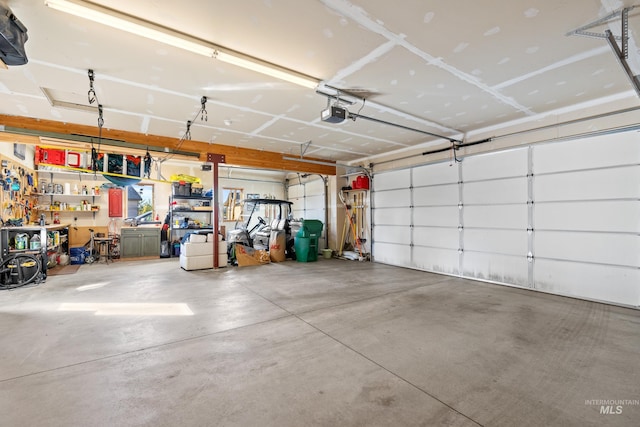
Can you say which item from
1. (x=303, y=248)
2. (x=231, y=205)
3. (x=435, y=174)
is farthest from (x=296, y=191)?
(x=435, y=174)

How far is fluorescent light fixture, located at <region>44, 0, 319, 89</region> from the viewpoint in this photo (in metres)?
2.22

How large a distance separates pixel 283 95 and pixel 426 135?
345 cm

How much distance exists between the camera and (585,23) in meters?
2.53

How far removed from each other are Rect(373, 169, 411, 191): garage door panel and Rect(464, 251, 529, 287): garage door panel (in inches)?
90.5

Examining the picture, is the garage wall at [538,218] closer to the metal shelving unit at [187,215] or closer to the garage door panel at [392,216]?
the garage door panel at [392,216]

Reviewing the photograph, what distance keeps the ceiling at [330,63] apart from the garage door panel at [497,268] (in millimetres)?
2544

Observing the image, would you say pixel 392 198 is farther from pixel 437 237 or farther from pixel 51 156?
pixel 51 156

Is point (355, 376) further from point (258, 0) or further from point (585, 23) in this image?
point (585, 23)

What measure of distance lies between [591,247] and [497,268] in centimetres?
145

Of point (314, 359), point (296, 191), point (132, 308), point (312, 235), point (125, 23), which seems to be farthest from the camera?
point (296, 191)

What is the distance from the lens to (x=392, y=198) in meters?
7.60

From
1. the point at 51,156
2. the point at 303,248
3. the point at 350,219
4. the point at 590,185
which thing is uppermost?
the point at 51,156

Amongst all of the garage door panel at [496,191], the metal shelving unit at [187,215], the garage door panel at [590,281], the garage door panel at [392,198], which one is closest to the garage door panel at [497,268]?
the garage door panel at [590,281]

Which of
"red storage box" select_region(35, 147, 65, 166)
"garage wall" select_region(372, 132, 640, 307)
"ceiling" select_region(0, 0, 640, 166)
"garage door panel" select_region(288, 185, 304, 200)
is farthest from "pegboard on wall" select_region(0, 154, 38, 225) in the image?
"garage wall" select_region(372, 132, 640, 307)
